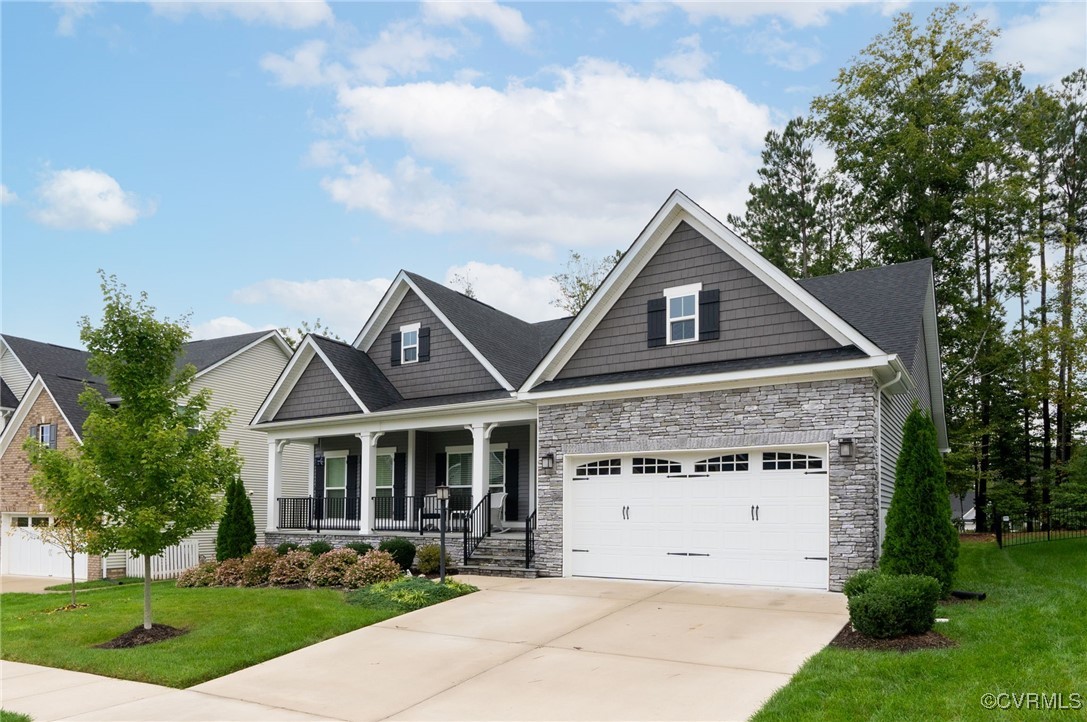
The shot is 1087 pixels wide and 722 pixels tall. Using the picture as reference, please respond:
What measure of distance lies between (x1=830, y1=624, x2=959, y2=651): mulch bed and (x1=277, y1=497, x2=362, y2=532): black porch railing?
44.9 ft

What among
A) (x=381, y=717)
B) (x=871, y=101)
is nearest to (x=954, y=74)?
(x=871, y=101)

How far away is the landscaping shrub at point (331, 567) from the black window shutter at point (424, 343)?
638 centimetres

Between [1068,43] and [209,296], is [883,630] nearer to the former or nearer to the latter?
[209,296]

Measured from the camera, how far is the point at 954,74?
3044 cm

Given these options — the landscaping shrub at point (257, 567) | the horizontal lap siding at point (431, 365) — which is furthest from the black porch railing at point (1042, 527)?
the landscaping shrub at point (257, 567)

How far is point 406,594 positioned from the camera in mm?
12781

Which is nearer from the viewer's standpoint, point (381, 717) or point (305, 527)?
point (381, 717)

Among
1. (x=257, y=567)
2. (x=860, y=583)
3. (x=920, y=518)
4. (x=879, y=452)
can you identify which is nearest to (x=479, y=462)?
(x=257, y=567)

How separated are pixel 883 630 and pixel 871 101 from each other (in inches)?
1100

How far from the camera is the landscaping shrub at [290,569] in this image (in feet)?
51.3

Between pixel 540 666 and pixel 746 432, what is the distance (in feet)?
20.9

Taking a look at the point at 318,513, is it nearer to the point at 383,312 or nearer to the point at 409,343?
the point at 409,343

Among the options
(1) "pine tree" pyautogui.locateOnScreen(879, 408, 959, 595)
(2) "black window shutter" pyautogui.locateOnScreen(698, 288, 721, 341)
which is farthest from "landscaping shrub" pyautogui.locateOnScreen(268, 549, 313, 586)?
(1) "pine tree" pyautogui.locateOnScreen(879, 408, 959, 595)

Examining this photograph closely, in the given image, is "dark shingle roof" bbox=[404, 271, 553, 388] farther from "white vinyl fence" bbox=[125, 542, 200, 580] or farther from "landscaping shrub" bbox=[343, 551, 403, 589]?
"white vinyl fence" bbox=[125, 542, 200, 580]
